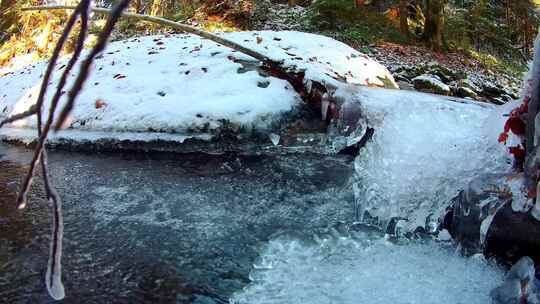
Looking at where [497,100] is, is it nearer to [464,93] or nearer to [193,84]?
[464,93]

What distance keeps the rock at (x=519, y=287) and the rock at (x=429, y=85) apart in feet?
22.6

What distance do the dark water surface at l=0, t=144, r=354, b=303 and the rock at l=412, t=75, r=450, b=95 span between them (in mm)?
5050

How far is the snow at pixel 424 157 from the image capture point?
115 inches

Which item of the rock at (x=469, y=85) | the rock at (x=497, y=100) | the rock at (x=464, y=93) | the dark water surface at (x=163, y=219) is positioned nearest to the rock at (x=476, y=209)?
the dark water surface at (x=163, y=219)

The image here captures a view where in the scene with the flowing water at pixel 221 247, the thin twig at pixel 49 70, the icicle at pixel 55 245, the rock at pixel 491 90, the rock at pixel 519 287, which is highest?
the thin twig at pixel 49 70

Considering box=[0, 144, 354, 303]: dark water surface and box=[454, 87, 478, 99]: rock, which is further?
box=[454, 87, 478, 99]: rock

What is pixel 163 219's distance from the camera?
124 inches

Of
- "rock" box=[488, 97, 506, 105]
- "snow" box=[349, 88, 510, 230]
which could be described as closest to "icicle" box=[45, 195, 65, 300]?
"snow" box=[349, 88, 510, 230]

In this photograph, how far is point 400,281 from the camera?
2.34 m

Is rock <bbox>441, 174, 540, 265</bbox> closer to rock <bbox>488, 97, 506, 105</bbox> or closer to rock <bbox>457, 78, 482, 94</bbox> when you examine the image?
rock <bbox>488, 97, 506, 105</bbox>

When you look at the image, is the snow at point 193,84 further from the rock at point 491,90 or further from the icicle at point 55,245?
the icicle at point 55,245

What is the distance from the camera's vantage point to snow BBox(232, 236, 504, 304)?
2211mm

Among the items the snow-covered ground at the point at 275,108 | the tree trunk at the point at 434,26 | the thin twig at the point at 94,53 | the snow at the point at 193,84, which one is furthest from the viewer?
the tree trunk at the point at 434,26

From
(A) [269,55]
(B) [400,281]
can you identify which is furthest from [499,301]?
(A) [269,55]
